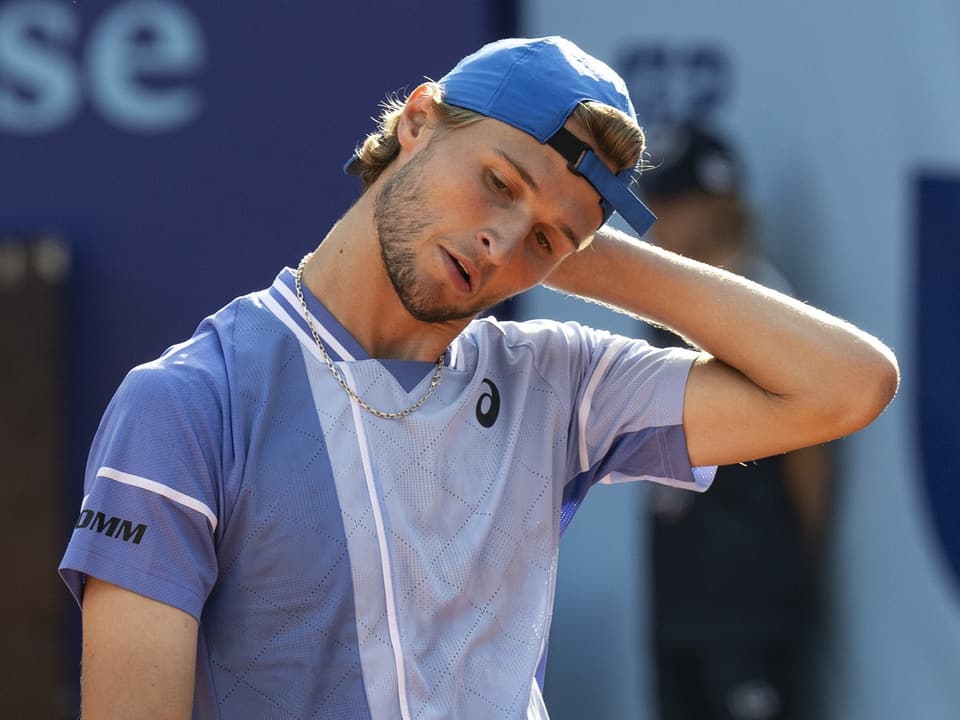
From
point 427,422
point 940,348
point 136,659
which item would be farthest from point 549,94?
point 940,348

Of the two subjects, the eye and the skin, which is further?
the skin

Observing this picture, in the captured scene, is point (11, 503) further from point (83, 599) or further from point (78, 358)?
point (83, 599)

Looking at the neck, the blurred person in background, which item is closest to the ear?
the neck

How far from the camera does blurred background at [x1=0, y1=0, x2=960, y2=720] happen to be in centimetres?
395

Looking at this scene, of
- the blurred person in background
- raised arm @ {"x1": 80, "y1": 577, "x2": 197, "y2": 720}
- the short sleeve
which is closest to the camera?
raised arm @ {"x1": 80, "y1": 577, "x2": 197, "y2": 720}

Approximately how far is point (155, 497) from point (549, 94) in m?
0.75

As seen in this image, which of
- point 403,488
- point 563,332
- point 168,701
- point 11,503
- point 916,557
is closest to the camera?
point 168,701

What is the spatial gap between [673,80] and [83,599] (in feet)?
9.20

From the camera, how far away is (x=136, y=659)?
1.76m

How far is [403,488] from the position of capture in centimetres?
200

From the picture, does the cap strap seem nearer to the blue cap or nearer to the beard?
the blue cap

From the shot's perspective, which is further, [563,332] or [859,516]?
[859,516]

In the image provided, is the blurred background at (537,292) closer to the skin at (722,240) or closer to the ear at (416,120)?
the skin at (722,240)

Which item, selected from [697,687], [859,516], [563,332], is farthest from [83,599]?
[859,516]
